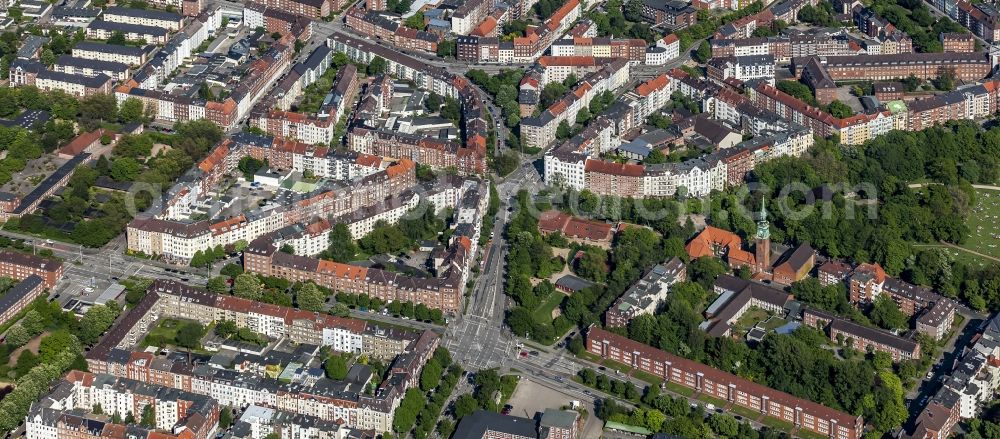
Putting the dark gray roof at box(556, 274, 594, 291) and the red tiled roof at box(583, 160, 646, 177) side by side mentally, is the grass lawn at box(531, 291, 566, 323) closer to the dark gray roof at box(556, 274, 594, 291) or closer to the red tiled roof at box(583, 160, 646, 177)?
the dark gray roof at box(556, 274, 594, 291)

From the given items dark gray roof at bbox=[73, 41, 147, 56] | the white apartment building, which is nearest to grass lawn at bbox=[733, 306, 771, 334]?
dark gray roof at bbox=[73, 41, 147, 56]

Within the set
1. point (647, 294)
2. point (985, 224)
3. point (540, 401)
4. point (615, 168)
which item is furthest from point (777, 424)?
point (615, 168)

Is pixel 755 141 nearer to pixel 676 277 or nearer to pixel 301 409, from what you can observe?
pixel 676 277

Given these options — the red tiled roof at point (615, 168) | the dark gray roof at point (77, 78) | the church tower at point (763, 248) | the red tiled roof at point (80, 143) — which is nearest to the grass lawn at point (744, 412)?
the church tower at point (763, 248)

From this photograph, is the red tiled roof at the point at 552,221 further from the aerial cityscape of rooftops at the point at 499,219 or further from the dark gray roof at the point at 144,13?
the dark gray roof at the point at 144,13

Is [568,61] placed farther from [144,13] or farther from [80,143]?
[80,143]

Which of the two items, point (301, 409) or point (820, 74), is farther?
point (820, 74)

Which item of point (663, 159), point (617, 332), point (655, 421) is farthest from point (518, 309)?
point (663, 159)
